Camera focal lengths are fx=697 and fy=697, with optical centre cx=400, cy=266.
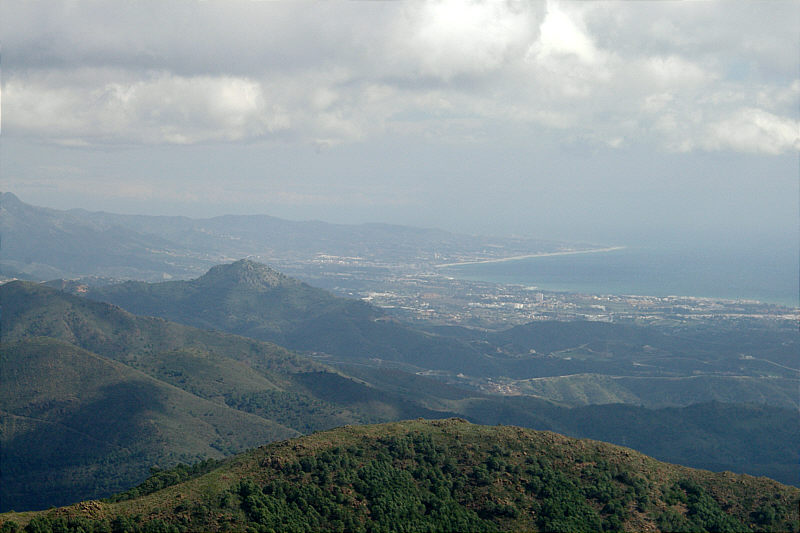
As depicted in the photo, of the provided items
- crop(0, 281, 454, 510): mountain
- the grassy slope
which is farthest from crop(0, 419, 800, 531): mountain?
crop(0, 281, 454, 510): mountain

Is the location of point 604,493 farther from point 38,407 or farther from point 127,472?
point 38,407

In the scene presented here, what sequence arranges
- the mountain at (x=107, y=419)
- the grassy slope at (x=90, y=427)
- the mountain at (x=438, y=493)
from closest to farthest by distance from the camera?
the mountain at (x=438, y=493), the grassy slope at (x=90, y=427), the mountain at (x=107, y=419)

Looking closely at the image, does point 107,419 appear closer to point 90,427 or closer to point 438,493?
point 90,427

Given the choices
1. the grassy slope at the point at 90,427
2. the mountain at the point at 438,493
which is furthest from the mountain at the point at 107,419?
the mountain at the point at 438,493

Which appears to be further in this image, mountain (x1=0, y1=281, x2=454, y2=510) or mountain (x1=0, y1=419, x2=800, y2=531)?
mountain (x1=0, y1=281, x2=454, y2=510)

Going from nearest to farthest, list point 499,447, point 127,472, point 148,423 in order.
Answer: point 499,447 → point 127,472 → point 148,423

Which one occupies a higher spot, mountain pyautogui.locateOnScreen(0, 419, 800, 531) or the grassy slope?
mountain pyautogui.locateOnScreen(0, 419, 800, 531)

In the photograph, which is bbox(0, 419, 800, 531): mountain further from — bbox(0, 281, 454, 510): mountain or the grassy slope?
bbox(0, 281, 454, 510): mountain

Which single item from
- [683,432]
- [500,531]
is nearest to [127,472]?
[500,531]

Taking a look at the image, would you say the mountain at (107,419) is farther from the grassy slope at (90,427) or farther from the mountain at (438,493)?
the mountain at (438,493)
